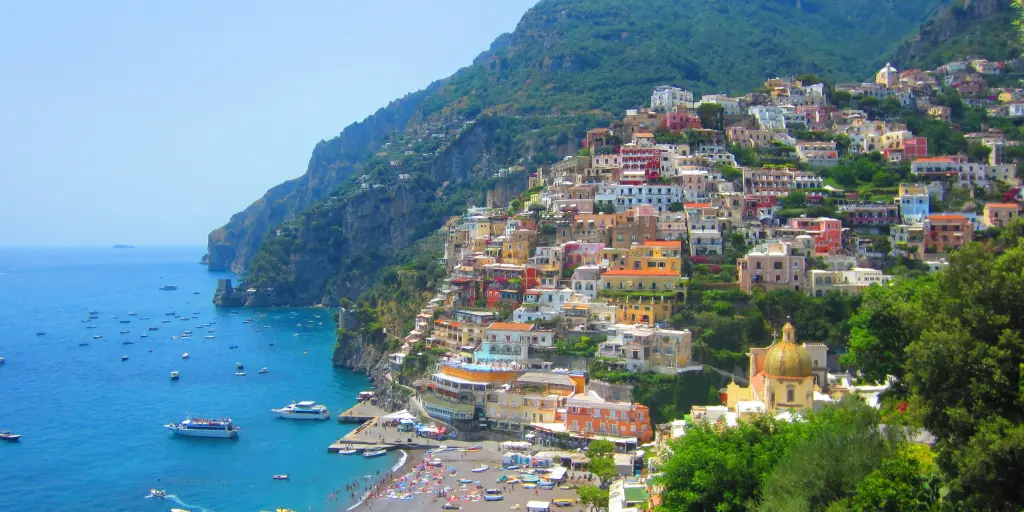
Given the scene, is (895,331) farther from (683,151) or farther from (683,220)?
(683,151)

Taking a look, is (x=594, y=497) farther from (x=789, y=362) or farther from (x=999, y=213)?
(x=999, y=213)

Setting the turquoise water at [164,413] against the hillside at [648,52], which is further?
the hillside at [648,52]

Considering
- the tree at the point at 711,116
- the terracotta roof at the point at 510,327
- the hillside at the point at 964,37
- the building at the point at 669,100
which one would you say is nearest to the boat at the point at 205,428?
the terracotta roof at the point at 510,327

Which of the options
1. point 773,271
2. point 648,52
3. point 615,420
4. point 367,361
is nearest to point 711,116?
point 773,271

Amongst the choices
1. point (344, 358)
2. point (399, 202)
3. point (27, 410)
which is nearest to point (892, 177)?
point (344, 358)

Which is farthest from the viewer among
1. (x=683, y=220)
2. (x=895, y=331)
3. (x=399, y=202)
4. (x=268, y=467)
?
(x=399, y=202)

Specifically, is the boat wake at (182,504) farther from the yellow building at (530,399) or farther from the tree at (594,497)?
the tree at (594,497)

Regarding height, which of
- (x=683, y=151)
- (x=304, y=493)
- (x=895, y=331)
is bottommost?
(x=304, y=493)
